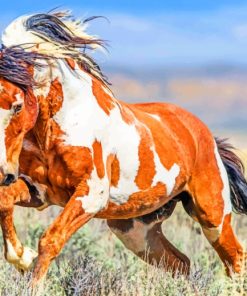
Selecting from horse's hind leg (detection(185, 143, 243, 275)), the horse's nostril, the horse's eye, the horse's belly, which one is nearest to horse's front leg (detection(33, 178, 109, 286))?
the horse's belly

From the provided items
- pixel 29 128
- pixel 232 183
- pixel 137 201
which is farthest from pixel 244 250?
pixel 29 128

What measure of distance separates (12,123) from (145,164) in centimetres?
145

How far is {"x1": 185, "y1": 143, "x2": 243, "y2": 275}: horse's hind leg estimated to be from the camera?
31.8 feet

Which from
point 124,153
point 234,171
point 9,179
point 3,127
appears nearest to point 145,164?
point 124,153

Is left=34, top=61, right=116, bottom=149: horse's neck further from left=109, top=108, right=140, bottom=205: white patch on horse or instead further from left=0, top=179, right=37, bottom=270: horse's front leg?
left=0, top=179, right=37, bottom=270: horse's front leg

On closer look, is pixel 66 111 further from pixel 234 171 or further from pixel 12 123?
pixel 234 171

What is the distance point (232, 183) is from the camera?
10469 millimetres

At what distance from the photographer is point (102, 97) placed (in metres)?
8.55

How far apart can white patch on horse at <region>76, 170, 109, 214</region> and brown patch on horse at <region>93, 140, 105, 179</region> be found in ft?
0.12

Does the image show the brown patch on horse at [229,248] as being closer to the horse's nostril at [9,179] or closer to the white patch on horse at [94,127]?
the white patch on horse at [94,127]

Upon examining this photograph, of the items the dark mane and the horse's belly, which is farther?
the horse's belly

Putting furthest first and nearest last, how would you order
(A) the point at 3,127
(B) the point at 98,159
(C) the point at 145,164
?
(C) the point at 145,164 → (B) the point at 98,159 → (A) the point at 3,127

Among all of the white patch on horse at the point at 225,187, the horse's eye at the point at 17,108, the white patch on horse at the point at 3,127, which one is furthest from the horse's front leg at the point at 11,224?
the white patch on horse at the point at 225,187

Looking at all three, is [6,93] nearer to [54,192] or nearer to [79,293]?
[54,192]
